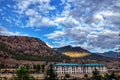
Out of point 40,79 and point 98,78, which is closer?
point 98,78

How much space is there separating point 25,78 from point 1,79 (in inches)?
3084

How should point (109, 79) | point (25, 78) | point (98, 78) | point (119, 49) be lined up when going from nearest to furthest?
point (119, 49) → point (25, 78) → point (109, 79) → point (98, 78)

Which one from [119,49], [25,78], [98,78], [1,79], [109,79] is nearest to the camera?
[119,49]

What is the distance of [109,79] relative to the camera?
119m

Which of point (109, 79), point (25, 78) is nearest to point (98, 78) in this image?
point (109, 79)

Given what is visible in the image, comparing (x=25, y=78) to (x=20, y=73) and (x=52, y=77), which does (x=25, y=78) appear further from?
(x=52, y=77)

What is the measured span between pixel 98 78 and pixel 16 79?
48.6 m

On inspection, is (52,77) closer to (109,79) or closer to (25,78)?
(25,78)

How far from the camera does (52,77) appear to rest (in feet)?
371

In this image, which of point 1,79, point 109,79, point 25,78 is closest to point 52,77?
point 25,78

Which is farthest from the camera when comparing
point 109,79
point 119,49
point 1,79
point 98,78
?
point 1,79

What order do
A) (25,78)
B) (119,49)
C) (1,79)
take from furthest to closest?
(1,79), (25,78), (119,49)

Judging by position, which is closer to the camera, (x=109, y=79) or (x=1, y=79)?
(x=109, y=79)

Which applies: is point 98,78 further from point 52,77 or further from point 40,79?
point 40,79
